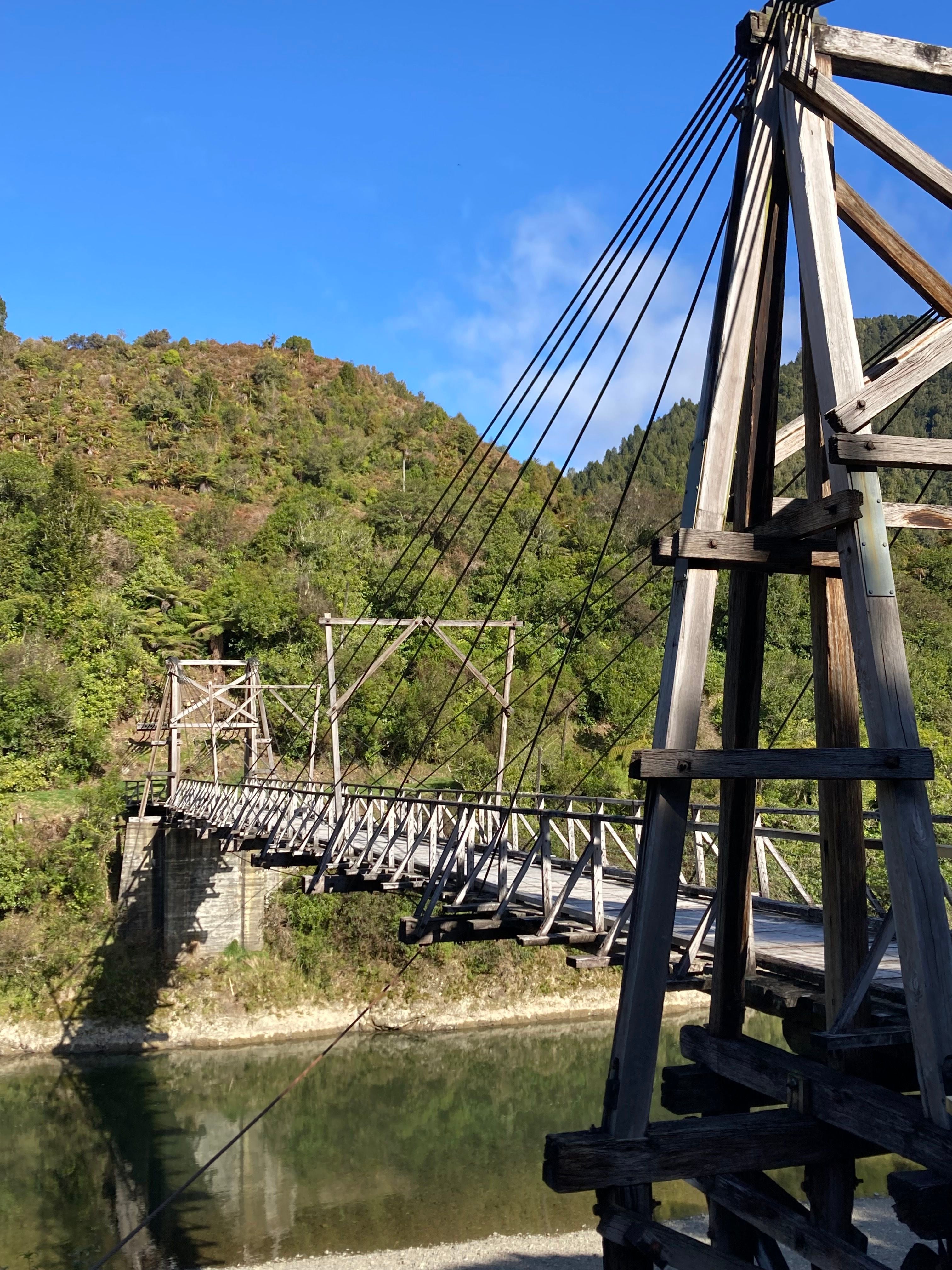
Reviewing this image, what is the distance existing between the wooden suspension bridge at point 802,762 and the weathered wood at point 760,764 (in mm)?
10

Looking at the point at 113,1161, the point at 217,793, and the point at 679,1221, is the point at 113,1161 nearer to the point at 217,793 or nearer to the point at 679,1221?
the point at 217,793

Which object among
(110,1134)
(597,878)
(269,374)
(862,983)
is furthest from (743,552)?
(269,374)

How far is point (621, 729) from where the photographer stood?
101 ft

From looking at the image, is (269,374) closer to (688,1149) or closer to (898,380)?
(898,380)

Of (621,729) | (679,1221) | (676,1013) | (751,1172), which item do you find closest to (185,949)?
(676,1013)

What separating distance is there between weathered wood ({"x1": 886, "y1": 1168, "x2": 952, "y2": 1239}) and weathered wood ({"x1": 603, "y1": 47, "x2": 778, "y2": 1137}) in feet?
2.72

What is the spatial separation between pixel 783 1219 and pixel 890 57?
4350mm

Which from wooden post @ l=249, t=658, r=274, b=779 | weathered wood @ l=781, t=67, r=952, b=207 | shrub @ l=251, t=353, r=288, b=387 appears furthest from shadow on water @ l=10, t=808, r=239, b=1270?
shrub @ l=251, t=353, r=288, b=387

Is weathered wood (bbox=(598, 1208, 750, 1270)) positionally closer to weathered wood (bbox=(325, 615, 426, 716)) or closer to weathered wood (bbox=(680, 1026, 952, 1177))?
weathered wood (bbox=(680, 1026, 952, 1177))

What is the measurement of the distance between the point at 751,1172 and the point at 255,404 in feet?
167

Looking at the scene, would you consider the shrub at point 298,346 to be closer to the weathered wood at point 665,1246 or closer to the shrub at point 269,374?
the shrub at point 269,374

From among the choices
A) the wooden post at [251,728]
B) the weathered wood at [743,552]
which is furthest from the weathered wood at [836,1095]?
the wooden post at [251,728]

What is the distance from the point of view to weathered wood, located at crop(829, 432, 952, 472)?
3553 mm

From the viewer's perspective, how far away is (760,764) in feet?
12.3
